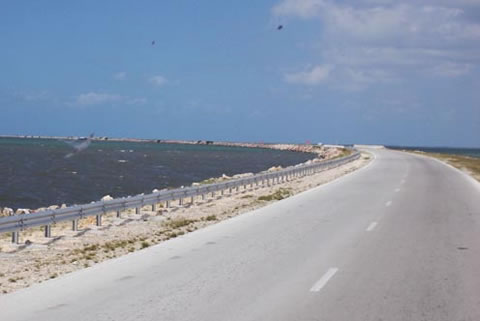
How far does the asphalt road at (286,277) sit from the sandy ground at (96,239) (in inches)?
24.9

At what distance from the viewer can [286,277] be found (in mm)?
9789

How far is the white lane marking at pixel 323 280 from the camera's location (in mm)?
8969

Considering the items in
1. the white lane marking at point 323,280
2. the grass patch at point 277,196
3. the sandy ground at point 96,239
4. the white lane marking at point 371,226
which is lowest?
the grass patch at point 277,196

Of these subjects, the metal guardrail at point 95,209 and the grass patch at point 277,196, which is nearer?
the metal guardrail at point 95,209

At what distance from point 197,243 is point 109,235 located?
8.70ft

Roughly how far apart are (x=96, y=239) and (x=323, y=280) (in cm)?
659

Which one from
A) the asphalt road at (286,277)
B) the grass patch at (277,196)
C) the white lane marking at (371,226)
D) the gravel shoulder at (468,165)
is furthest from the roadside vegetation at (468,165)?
the asphalt road at (286,277)

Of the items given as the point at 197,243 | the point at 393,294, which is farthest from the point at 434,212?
the point at 393,294

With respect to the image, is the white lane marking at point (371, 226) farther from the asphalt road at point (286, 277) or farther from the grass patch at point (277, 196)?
the grass patch at point (277, 196)

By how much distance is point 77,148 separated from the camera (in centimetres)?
1532

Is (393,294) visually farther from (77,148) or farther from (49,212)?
(77,148)

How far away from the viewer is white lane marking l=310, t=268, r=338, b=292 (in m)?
8.97

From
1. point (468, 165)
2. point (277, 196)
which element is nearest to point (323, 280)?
point (277, 196)

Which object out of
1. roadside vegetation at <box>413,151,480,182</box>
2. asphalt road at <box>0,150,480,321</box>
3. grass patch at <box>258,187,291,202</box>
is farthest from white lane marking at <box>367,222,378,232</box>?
roadside vegetation at <box>413,151,480,182</box>
